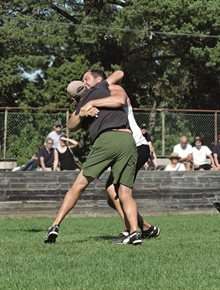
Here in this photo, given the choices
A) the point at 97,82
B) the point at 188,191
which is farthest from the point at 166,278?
the point at 188,191

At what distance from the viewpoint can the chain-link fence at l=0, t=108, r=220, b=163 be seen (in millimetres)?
22625

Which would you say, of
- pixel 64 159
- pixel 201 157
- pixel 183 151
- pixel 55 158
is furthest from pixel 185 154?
pixel 55 158

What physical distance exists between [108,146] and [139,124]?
15.2 metres

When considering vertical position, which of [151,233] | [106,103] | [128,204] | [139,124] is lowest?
[139,124]

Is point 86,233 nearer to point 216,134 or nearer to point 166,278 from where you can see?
point 166,278

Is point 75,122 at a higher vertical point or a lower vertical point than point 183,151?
higher

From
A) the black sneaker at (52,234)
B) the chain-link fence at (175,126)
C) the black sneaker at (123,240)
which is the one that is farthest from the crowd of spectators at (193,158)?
the black sneaker at (52,234)

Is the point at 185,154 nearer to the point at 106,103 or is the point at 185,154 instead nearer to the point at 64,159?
the point at 64,159

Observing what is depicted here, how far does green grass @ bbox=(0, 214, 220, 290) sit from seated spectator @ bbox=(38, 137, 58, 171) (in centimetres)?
827

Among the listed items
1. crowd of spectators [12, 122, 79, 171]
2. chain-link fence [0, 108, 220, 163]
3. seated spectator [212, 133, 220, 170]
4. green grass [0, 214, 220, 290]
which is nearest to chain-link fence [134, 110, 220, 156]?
chain-link fence [0, 108, 220, 163]

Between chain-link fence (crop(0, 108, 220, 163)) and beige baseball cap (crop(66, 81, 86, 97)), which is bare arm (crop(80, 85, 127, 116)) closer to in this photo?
beige baseball cap (crop(66, 81, 86, 97))

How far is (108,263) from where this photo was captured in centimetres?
600

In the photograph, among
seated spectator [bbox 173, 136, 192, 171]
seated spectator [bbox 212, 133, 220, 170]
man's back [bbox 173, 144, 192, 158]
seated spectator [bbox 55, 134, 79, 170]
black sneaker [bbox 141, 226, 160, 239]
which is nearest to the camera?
black sneaker [bbox 141, 226, 160, 239]

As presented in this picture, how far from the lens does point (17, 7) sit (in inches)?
1400
